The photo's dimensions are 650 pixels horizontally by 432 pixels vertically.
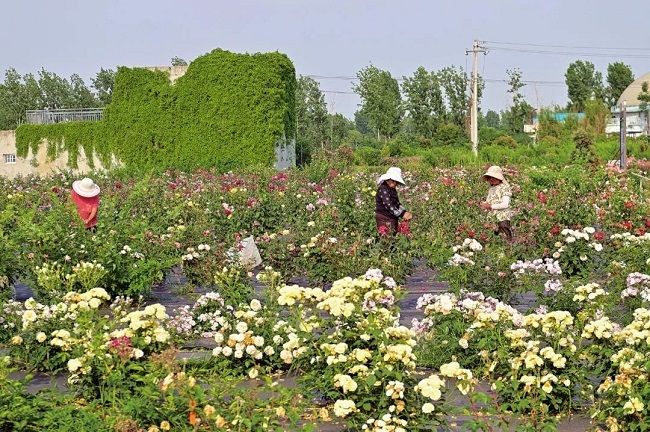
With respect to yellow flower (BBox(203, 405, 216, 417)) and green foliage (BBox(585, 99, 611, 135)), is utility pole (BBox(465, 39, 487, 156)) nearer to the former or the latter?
green foliage (BBox(585, 99, 611, 135))

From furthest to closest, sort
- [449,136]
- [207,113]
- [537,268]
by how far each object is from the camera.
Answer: [449,136] → [207,113] → [537,268]

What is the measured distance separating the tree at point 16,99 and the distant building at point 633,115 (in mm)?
33549

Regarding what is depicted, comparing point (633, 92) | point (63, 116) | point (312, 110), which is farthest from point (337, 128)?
point (633, 92)

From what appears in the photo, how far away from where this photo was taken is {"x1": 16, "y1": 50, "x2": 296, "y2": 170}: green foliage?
29.7m

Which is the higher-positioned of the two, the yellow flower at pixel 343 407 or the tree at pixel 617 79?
the tree at pixel 617 79

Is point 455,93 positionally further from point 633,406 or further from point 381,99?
point 633,406

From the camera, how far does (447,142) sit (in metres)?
42.1

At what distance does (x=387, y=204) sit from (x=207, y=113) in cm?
2123

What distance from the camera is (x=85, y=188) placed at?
9578 millimetres

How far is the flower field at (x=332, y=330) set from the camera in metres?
4.02

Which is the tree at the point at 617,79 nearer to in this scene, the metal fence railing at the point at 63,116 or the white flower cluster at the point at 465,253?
the metal fence railing at the point at 63,116

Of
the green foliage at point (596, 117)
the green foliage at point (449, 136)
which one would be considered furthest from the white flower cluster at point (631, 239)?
the green foliage at point (449, 136)

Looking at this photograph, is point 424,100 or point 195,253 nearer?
point 195,253

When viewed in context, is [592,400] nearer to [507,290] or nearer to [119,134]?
[507,290]
